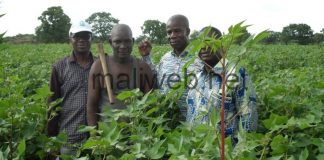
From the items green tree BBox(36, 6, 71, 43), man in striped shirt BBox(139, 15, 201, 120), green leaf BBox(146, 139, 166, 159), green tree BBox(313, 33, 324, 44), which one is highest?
green tree BBox(36, 6, 71, 43)

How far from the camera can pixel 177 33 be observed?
3066mm

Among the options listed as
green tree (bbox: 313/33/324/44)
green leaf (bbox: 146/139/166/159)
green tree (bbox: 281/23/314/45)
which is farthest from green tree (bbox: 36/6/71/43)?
green leaf (bbox: 146/139/166/159)

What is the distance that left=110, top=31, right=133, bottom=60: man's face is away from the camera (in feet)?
8.70

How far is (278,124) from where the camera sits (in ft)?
5.17

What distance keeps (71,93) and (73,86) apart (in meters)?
0.05

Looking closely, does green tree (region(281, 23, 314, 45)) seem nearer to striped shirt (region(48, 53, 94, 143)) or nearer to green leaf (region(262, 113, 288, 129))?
striped shirt (region(48, 53, 94, 143))

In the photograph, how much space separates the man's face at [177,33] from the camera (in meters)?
3.04

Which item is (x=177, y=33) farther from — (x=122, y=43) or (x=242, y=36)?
(x=242, y=36)

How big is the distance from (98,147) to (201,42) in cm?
63

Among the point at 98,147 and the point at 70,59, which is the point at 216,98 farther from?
the point at 70,59


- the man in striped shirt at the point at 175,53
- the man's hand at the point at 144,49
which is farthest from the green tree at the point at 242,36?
the man's hand at the point at 144,49

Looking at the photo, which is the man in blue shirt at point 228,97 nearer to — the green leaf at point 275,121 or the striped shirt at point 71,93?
the green leaf at point 275,121

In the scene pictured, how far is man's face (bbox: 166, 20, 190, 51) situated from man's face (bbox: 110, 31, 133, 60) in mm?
461

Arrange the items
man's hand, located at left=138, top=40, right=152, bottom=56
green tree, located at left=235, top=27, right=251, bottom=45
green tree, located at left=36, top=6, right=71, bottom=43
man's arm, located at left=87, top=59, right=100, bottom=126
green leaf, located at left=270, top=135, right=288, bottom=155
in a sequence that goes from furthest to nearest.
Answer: green tree, located at left=36, top=6, right=71, bottom=43, man's hand, located at left=138, top=40, right=152, bottom=56, man's arm, located at left=87, top=59, right=100, bottom=126, green leaf, located at left=270, top=135, right=288, bottom=155, green tree, located at left=235, top=27, right=251, bottom=45
